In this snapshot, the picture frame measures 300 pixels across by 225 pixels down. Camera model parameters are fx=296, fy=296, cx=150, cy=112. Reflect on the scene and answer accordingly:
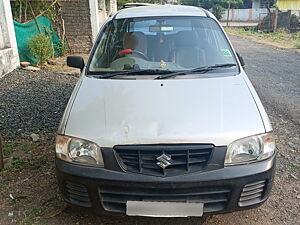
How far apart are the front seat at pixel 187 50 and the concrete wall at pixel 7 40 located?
554cm

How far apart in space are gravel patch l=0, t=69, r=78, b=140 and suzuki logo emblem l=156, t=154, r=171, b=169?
105 inches

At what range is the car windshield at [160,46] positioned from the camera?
3176 mm

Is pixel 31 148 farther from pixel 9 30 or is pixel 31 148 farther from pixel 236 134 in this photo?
pixel 9 30

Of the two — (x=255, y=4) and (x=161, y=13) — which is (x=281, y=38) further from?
(x=255, y=4)

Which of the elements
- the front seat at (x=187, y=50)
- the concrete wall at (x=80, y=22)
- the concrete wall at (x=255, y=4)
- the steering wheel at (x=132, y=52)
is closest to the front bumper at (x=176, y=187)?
the front seat at (x=187, y=50)

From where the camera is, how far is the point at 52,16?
11117mm

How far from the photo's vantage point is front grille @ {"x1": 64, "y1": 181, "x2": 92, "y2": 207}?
2262 millimetres

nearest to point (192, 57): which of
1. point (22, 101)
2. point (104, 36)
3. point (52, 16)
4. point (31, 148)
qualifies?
point (104, 36)

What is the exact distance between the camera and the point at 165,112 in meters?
2.36

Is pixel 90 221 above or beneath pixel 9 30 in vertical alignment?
beneath

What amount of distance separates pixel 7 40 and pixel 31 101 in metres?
3.12

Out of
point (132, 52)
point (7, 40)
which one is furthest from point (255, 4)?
point (132, 52)

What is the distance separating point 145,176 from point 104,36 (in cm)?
215

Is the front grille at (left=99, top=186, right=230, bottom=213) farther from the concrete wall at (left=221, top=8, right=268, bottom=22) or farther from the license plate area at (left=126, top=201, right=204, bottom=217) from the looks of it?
the concrete wall at (left=221, top=8, right=268, bottom=22)
